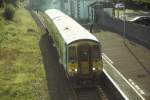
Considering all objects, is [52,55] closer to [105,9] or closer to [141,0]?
[105,9]

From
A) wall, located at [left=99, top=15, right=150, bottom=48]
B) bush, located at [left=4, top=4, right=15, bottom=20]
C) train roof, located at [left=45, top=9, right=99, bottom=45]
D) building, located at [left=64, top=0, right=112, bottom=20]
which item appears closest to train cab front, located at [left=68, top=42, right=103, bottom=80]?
train roof, located at [left=45, top=9, right=99, bottom=45]

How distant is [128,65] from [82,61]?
6.38m

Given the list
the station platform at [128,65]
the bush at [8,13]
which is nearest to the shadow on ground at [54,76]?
the station platform at [128,65]

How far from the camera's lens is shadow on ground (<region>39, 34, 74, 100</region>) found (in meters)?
22.1

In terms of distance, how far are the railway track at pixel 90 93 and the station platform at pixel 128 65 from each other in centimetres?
123

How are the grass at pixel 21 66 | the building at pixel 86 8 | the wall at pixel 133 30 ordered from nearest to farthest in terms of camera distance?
1. the grass at pixel 21 66
2. the wall at pixel 133 30
3. the building at pixel 86 8

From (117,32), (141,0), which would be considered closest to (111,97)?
(117,32)

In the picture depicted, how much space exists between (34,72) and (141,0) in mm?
43927

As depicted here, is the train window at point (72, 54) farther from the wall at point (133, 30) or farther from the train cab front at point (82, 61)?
the wall at point (133, 30)

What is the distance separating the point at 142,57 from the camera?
1148 inches

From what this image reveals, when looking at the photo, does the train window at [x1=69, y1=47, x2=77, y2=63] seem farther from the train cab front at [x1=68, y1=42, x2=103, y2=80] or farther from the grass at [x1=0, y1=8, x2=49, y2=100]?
the grass at [x1=0, y1=8, x2=49, y2=100]

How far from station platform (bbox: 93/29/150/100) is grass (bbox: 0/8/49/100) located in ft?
16.1

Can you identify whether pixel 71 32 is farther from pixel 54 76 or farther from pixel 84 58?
pixel 54 76

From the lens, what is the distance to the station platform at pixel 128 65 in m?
21.8
